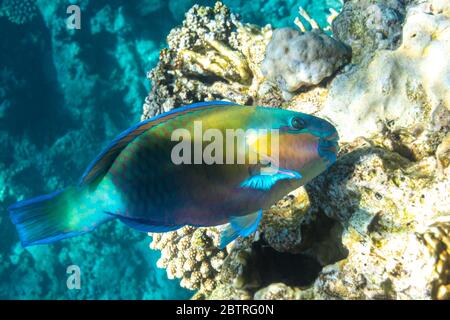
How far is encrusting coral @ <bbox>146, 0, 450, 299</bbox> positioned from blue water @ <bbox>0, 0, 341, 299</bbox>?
9.27m

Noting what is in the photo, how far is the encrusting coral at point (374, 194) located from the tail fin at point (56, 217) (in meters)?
1.43

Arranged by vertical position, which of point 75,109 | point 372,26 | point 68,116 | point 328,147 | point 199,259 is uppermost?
point 75,109

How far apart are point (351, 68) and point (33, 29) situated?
13.9 meters

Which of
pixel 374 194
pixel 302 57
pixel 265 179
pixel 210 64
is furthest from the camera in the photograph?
pixel 210 64

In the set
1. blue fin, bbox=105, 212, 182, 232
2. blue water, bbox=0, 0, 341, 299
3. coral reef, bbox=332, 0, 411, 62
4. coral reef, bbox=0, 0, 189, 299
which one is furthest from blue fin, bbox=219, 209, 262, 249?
coral reef, bbox=0, 0, 189, 299

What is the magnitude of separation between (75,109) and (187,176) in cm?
1325

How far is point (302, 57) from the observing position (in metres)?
3.32

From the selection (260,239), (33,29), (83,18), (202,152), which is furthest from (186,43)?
(33,29)

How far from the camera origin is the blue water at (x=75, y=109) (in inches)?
478

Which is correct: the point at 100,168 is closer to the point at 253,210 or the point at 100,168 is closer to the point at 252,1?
the point at 253,210

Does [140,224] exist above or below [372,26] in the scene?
below

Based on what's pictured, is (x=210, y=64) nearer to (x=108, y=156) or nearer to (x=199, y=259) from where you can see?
(x=199, y=259)

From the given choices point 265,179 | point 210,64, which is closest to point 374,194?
point 265,179

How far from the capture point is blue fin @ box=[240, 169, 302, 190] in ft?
5.18
